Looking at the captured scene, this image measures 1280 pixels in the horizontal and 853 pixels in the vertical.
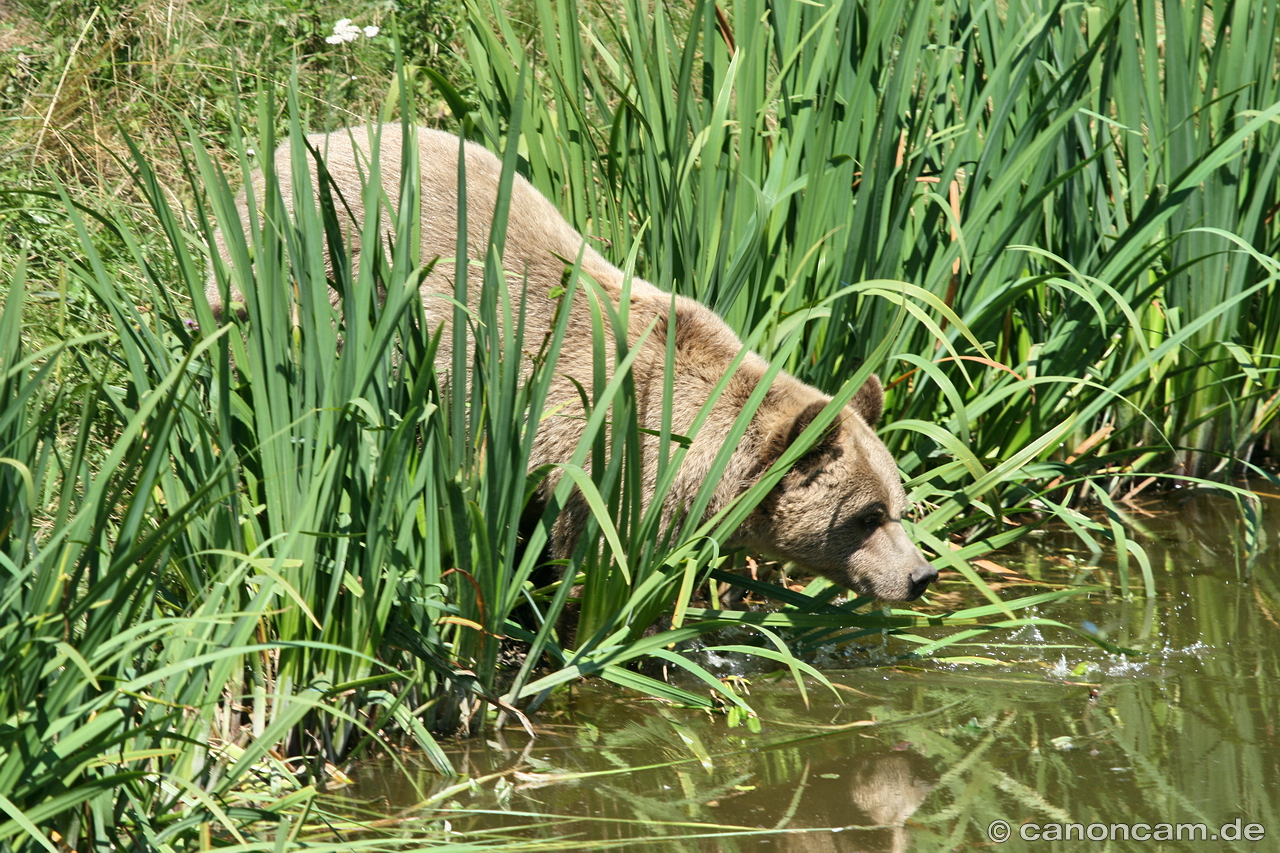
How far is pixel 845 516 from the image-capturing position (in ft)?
13.2

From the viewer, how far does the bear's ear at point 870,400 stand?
4.21 metres

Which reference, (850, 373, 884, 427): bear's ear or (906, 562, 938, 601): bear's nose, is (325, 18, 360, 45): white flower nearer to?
(850, 373, 884, 427): bear's ear

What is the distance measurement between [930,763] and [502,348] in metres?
1.70

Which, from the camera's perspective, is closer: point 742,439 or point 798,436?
point 798,436

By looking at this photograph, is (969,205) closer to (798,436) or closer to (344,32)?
(798,436)

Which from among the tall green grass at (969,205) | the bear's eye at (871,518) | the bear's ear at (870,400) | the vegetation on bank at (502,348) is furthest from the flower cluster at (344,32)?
the bear's eye at (871,518)

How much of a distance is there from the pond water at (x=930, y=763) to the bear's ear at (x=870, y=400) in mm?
918

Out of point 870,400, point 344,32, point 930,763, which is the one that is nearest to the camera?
point 930,763

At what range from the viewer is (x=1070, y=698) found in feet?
12.1

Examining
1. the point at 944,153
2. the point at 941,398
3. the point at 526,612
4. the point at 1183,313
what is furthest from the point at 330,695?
the point at 1183,313

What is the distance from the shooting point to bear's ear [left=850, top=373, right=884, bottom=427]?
4.21m

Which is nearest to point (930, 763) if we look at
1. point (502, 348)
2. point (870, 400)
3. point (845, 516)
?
point (845, 516)

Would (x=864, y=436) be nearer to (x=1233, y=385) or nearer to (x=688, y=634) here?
(x=688, y=634)

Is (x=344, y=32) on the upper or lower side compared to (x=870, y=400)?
upper
